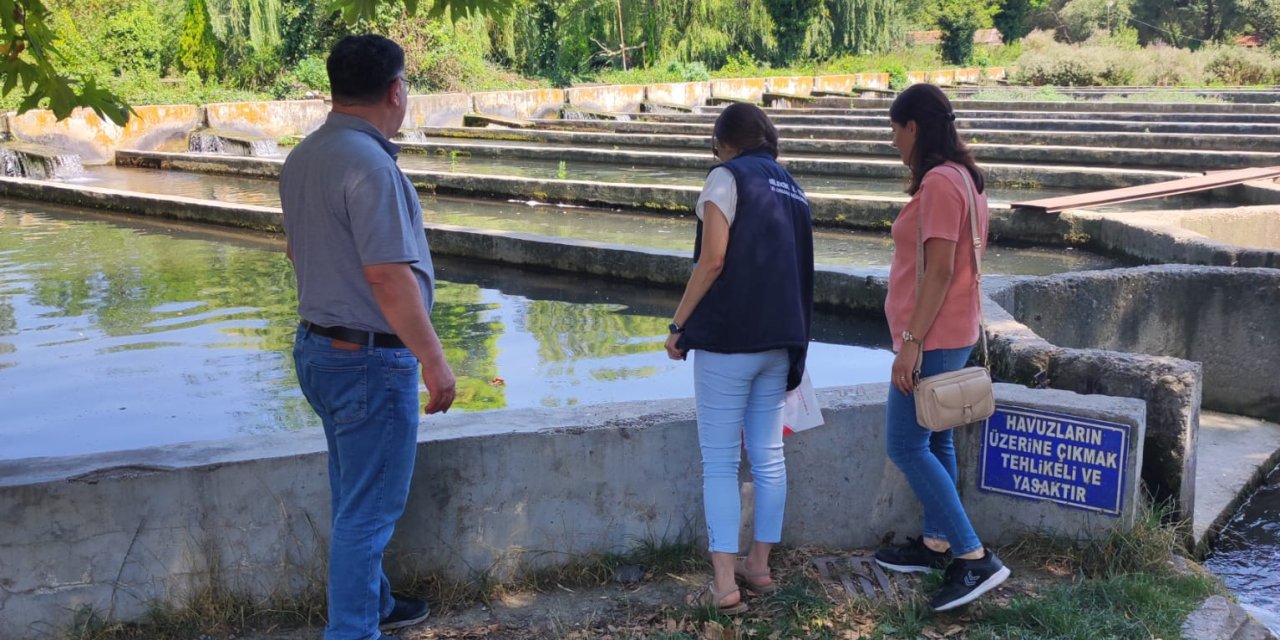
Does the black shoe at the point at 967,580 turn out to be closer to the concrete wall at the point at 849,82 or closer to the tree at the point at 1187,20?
the concrete wall at the point at 849,82

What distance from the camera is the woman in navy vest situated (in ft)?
11.3

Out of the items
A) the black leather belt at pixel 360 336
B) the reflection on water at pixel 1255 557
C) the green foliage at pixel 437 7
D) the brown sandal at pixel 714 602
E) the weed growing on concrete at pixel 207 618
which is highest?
the green foliage at pixel 437 7

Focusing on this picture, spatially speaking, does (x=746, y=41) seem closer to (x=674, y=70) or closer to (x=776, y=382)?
(x=674, y=70)

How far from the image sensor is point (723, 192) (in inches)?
135

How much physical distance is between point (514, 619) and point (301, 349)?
3.74 feet

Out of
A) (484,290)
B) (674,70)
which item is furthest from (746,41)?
(484,290)

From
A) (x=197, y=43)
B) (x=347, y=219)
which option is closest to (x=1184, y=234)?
(x=347, y=219)

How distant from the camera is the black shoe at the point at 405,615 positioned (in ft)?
11.8

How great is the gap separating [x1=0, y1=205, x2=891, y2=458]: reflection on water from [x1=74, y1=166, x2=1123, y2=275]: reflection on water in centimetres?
241

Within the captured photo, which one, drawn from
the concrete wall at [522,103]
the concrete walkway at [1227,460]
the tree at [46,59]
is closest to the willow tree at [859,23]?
the concrete wall at [522,103]

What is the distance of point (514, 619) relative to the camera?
366 cm

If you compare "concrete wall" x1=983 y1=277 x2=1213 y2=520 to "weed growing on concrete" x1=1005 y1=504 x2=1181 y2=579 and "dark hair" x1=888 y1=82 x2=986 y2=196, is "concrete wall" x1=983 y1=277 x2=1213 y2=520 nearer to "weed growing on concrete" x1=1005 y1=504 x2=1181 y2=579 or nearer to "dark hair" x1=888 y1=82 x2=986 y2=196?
"weed growing on concrete" x1=1005 y1=504 x2=1181 y2=579

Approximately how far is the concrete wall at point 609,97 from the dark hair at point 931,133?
26270mm

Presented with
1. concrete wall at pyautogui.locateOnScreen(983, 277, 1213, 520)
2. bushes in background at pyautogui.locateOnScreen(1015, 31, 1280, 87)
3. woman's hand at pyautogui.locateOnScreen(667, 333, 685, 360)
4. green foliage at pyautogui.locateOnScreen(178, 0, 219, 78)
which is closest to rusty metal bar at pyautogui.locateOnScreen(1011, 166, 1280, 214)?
concrete wall at pyautogui.locateOnScreen(983, 277, 1213, 520)
